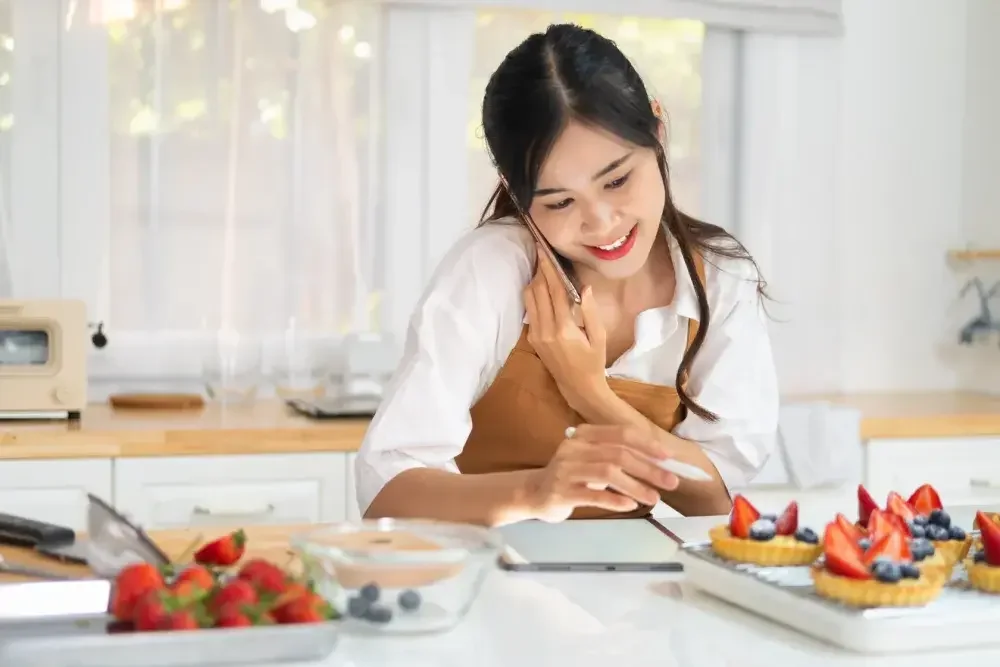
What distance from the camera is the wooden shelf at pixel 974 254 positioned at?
332 cm

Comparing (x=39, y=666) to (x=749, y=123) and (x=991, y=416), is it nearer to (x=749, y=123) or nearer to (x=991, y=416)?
(x=991, y=416)

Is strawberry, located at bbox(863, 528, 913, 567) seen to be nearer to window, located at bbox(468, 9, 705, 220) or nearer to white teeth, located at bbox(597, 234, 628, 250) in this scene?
white teeth, located at bbox(597, 234, 628, 250)

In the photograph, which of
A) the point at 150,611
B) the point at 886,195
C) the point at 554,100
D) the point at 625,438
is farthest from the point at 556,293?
the point at 886,195

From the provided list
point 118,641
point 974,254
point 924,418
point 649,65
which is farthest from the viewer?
point 974,254

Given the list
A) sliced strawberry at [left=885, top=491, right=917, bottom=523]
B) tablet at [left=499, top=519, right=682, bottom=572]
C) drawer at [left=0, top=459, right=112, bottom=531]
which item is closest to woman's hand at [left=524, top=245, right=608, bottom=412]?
tablet at [left=499, top=519, right=682, bottom=572]

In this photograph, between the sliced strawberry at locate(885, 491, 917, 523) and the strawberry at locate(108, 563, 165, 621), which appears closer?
the strawberry at locate(108, 563, 165, 621)

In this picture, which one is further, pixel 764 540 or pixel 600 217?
pixel 600 217

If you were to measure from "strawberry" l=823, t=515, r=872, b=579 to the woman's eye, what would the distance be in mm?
691

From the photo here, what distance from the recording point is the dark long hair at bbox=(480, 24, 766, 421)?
1538 mm

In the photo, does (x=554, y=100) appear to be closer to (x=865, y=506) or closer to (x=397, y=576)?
(x=865, y=506)

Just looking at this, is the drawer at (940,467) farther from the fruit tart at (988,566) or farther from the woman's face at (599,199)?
the fruit tart at (988,566)

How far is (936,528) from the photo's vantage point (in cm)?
110

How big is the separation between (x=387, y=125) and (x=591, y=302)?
146 cm

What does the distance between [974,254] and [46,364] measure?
2382 millimetres
